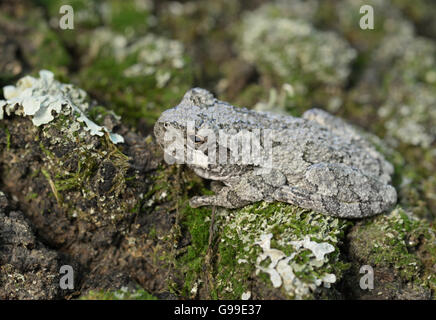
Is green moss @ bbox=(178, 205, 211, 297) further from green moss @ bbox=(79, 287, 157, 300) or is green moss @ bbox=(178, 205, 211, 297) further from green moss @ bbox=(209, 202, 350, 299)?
green moss @ bbox=(79, 287, 157, 300)

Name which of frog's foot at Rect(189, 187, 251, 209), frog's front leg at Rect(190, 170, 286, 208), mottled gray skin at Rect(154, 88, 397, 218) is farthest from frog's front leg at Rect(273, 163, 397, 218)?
frog's foot at Rect(189, 187, 251, 209)

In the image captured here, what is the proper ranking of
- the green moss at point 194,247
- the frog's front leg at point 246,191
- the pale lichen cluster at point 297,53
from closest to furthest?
the green moss at point 194,247
the frog's front leg at point 246,191
the pale lichen cluster at point 297,53

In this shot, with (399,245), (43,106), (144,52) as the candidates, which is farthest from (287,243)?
(144,52)

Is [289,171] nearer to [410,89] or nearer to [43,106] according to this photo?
[43,106]

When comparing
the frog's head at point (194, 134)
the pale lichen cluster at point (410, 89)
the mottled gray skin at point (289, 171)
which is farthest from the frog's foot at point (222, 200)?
the pale lichen cluster at point (410, 89)

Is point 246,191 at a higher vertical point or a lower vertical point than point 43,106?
lower

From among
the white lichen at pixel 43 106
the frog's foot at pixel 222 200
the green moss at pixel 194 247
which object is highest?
the white lichen at pixel 43 106

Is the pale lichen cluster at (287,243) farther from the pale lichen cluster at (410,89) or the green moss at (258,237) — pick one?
the pale lichen cluster at (410,89)
